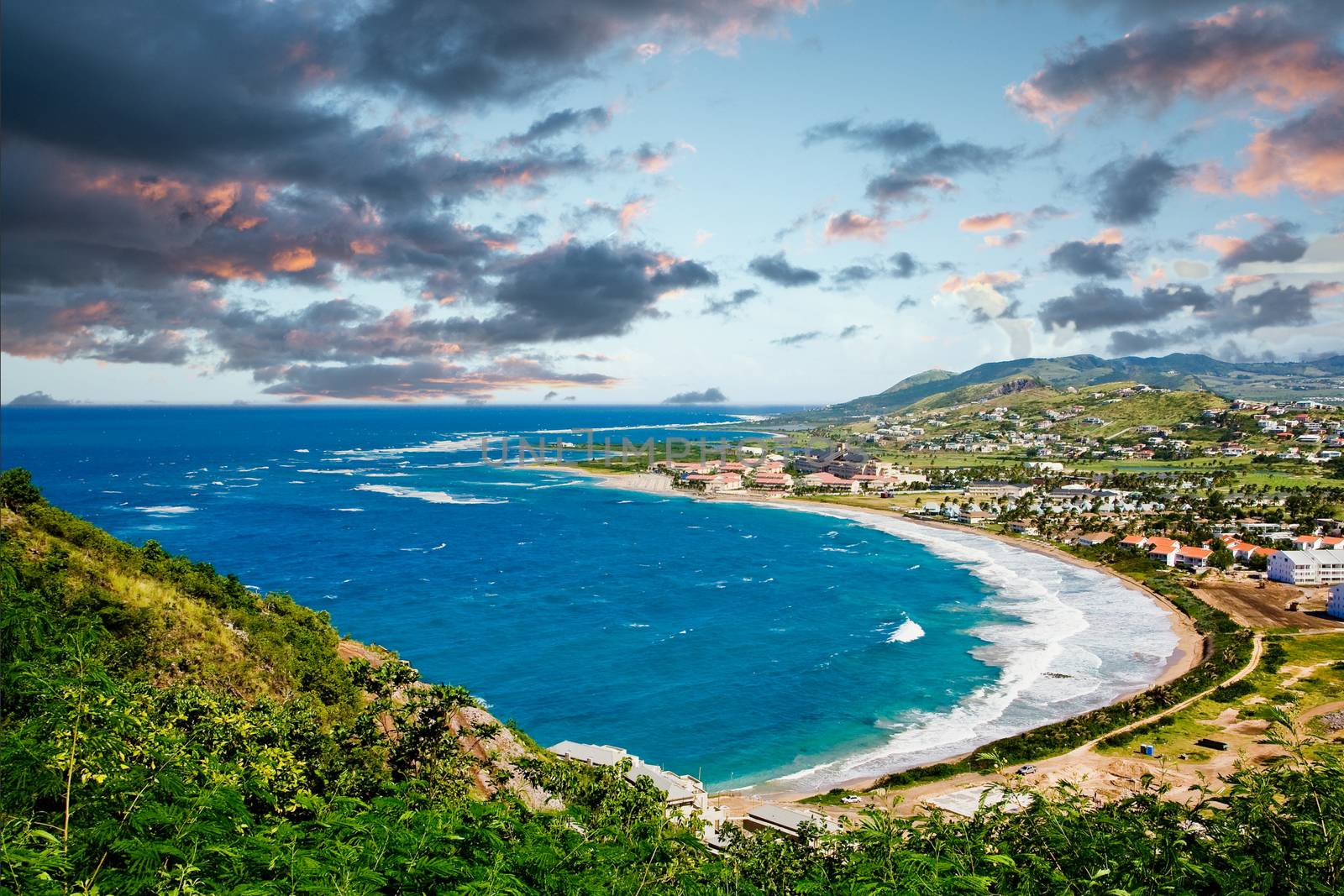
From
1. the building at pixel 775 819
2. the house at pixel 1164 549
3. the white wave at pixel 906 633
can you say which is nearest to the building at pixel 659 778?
the building at pixel 775 819

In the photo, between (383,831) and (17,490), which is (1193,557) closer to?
(383,831)

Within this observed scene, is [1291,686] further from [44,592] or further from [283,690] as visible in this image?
[44,592]

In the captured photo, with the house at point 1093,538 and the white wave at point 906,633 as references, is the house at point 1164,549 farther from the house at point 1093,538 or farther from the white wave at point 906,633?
the white wave at point 906,633

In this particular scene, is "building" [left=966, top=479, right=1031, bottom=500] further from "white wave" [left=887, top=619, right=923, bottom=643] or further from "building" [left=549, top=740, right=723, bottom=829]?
"building" [left=549, top=740, right=723, bottom=829]

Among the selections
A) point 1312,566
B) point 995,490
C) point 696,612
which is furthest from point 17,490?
point 995,490

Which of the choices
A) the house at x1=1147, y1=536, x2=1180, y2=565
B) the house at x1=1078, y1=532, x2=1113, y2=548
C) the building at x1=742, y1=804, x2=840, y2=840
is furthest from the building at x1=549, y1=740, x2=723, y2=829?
the house at x1=1078, y1=532, x2=1113, y2=548

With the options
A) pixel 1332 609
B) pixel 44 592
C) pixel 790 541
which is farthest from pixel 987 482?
pixel 44 592
